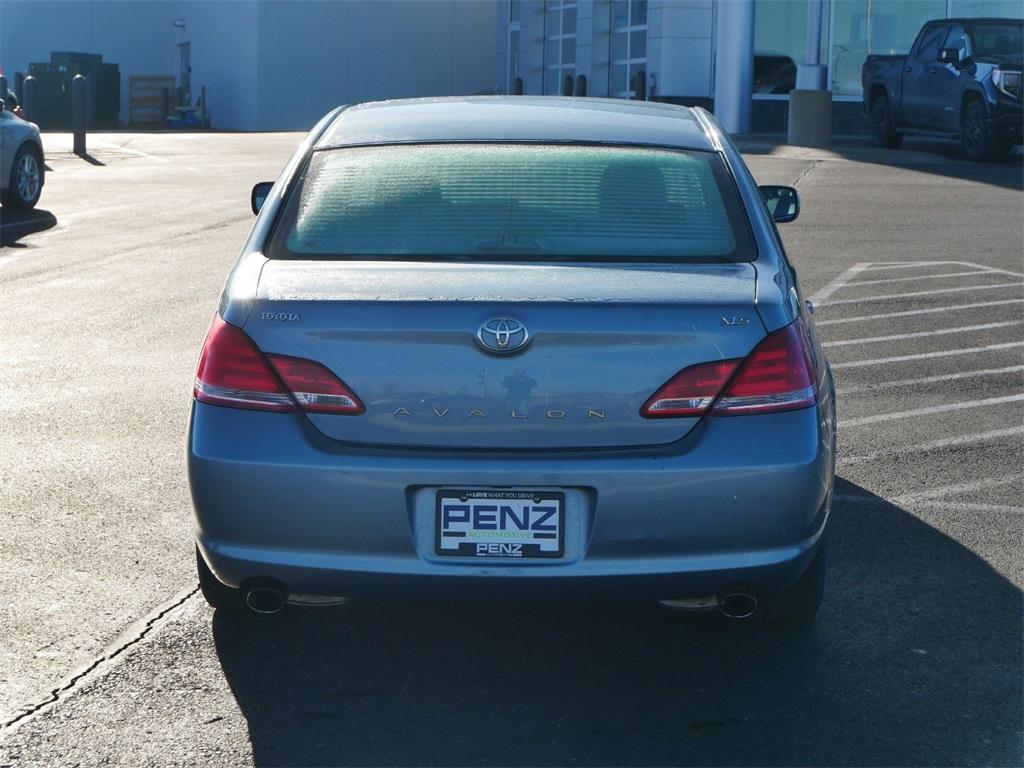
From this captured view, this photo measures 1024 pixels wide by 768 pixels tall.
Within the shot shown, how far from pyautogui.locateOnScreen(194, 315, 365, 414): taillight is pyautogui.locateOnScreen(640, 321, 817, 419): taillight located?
774 millimetres

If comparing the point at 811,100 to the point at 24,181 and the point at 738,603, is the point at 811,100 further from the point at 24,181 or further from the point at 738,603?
the point at 738,603

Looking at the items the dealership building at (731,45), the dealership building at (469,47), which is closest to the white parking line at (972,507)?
the dealership building at (731,45)

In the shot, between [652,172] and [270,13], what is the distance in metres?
39.5

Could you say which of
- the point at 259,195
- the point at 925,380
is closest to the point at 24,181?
the point at 925,380

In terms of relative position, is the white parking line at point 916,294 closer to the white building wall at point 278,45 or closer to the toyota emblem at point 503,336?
the toyota emblem at point 503,336

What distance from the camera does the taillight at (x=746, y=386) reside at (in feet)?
12.3

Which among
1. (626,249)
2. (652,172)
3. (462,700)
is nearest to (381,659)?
(462,700)

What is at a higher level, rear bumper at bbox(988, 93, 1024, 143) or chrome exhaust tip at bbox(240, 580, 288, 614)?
rear bumper at bbox(988, 93, 1024, 143)

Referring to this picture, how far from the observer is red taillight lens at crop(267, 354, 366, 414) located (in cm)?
379

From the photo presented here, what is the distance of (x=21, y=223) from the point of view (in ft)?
50.4

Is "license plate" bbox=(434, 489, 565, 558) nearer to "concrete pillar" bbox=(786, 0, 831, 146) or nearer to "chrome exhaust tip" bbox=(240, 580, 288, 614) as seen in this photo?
"chrome exhaust tip" bbox=(240, 580, 288, 614)

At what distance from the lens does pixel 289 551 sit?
3.83 meters

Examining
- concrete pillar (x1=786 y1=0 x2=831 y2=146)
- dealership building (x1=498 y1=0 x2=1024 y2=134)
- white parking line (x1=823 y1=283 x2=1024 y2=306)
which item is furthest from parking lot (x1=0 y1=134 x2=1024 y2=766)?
dealership building (x1=498 y1=0 x2=1024 y2=134)

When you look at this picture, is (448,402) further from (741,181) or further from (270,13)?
(270,13)
